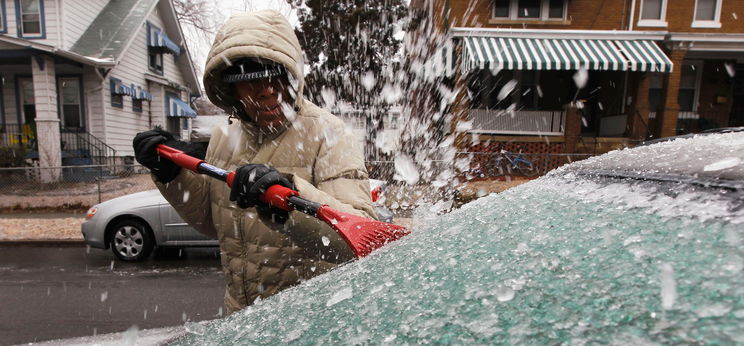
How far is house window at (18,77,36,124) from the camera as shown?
1544 centimetres

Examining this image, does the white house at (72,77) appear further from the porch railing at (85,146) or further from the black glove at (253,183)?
the black glove at (253,183)

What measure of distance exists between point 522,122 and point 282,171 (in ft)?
48.3

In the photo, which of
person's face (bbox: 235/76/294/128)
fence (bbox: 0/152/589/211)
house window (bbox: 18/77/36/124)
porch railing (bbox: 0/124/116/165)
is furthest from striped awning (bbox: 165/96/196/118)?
person's face (bbox: 235/76/294/128)

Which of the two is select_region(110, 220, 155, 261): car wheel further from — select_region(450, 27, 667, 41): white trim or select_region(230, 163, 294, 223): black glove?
select_region(450, 27, 667, 41): white trim

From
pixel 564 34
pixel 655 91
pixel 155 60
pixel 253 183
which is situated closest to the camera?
pixel 253 183

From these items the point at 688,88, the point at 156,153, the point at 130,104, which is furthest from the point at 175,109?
the point at 688,88

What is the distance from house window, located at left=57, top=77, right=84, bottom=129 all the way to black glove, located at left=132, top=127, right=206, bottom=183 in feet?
55.5

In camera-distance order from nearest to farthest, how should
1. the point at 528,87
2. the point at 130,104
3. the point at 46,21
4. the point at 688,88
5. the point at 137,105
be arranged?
the point at 46,21 < the point at 528,87 < the point at 688,88 < the point at 130,104 < the point at 137,105

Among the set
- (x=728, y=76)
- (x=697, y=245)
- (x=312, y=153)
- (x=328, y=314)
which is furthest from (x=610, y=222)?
(x=728, y=76)

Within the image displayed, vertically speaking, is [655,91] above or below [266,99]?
above

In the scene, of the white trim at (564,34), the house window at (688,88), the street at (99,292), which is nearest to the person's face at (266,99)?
the street at (99,292)

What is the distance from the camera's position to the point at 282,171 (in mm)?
1819

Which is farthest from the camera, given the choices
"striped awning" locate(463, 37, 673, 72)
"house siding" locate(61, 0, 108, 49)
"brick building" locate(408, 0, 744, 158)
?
"house siding" locate(61, 0, 108, 49)

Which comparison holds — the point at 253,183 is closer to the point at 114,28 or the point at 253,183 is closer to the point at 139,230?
the point at 139,230
